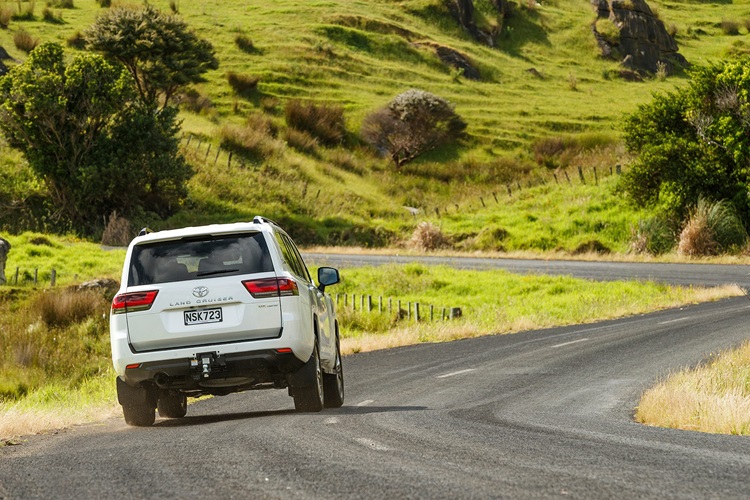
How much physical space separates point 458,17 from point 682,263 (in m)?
69.0

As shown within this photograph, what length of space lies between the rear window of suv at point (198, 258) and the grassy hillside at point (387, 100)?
36.6 meters

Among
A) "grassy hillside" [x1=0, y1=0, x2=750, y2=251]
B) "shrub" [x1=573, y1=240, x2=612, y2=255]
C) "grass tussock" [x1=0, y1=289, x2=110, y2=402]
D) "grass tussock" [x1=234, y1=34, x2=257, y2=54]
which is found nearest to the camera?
"grass tussock" [x1=0, y1=289, x2=110, y2=402]

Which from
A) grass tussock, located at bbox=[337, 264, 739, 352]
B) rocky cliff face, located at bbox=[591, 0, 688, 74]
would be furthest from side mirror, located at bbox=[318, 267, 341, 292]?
rocky cliff face, located at bbox=[591, 0, 688, 74]

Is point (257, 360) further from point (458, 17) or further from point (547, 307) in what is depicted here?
point (458, 17)

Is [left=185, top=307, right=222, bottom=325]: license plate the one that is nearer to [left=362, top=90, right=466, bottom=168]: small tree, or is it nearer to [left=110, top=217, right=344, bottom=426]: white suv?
[left=110, top=217, right=344, bottom=426]: white suv

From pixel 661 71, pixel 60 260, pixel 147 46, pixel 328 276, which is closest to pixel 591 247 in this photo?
pixel 60 260

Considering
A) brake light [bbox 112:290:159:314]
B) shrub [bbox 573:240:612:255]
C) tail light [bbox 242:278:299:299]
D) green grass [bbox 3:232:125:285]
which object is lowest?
shrub [bbox 573:240:612:255]

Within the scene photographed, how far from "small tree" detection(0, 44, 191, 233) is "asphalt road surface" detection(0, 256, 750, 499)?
114ft

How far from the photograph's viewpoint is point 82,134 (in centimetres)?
4756

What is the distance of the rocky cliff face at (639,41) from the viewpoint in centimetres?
9962

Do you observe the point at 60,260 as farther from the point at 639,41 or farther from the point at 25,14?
the point at 639,41

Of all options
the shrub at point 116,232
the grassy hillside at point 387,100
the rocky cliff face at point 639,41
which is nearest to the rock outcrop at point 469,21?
the grassy hillside at point 387,100

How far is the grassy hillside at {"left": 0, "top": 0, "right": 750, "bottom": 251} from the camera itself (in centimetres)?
5144

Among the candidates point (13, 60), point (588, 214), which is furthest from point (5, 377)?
point (13, 60)
